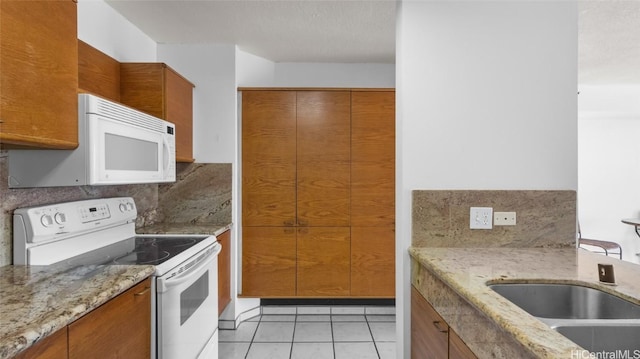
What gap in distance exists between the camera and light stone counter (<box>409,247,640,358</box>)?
820 millimetres

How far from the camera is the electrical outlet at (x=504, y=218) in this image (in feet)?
5.84

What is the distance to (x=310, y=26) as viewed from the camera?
9.09 feet

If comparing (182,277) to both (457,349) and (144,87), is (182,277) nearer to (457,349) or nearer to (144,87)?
(457,349)

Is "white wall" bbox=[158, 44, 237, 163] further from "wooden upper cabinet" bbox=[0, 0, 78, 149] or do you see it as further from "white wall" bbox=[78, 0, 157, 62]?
"wooden upper cabinet" bbox=[0, 0, 78, 149]

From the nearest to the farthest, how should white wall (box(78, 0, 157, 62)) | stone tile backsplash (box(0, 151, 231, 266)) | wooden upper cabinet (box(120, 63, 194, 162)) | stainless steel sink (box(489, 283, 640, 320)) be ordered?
stainless steel sink (box(489, 283, 640, 320))
white wall (box(78, 0, 157, 62))
wooden upper cabinet (box(120, 63, 194, 162))
stone tile backsplash (box(0, 151, 231, 266))

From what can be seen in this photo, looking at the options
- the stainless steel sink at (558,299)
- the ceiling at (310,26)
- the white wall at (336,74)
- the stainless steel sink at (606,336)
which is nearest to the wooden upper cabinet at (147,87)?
the ceiling at (310,26)

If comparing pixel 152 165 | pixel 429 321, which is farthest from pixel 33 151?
pixel 429 321

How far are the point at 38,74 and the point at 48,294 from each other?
0.82 metres

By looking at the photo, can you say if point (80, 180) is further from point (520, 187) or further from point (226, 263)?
point (520, 187)

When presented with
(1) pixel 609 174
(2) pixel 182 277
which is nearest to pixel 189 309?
(2) pixel 182 277

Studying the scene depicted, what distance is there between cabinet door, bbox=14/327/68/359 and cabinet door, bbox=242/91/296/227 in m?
2.18

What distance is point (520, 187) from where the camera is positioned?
5.95 feet

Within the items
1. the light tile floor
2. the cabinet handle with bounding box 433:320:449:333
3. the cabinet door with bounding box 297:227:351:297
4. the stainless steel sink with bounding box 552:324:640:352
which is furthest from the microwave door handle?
the stainless steel sink with bounding box 552:324:640:352

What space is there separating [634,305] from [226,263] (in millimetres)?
2561
